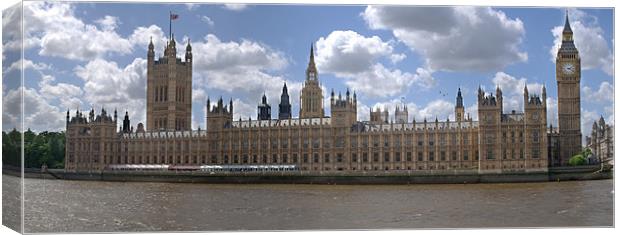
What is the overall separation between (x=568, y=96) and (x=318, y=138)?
10919 mm

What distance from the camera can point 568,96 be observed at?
28.1 meters

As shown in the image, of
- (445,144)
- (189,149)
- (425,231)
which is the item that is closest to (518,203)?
(425,231)

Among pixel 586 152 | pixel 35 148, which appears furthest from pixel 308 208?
pixel 586 152

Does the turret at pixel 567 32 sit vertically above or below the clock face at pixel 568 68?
above

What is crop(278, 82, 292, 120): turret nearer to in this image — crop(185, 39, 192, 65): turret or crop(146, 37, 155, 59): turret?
crop(185, 39, 192, 65): turret

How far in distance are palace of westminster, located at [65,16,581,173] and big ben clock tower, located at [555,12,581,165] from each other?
103 mm

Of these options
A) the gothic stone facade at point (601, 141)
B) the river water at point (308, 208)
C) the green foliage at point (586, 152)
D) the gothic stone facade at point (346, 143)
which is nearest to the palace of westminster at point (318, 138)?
the gothic stone facade at point (346, 143)

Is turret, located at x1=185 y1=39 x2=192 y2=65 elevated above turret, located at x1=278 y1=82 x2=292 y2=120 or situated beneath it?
elevated above

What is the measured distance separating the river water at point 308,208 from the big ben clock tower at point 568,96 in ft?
5.64

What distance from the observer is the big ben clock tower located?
24312mm

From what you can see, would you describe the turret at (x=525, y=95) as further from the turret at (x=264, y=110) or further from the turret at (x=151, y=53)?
the turret at (x=151, y=53)

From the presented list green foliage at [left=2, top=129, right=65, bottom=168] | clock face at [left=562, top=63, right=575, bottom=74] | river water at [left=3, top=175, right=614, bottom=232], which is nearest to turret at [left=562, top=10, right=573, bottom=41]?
clock face at [left=562, top=63, right=575, bottom=74]

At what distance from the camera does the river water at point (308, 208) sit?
19359 millimetres

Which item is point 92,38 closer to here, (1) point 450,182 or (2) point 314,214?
(2) point 314,214
